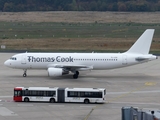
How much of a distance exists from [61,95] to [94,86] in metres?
11.2

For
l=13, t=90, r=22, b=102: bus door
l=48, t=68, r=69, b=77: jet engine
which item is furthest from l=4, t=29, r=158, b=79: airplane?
l=13, t=90, r=22, b=102: bus door

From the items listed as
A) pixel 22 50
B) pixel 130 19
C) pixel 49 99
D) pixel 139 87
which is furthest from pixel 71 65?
pixel 130 19

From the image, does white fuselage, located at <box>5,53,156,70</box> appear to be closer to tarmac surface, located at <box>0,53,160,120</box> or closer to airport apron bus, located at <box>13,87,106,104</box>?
tarmac surface, located at <box>0,53,160,120</box>

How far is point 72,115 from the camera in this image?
43000mm

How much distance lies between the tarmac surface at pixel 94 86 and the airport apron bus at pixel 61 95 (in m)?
0.74

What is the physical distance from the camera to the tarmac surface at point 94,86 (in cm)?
4328

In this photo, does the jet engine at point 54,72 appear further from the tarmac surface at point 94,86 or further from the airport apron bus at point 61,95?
the airport apron bus at point 61,95

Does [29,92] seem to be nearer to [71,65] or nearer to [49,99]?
[49,99]

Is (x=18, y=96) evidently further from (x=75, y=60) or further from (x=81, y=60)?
(x=81, y=60)

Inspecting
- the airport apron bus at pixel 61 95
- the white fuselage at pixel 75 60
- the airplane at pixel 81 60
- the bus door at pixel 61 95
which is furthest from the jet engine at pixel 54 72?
the bus door at pixel 61 95

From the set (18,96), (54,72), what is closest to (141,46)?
(54,72)

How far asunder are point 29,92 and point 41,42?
61.3 metres

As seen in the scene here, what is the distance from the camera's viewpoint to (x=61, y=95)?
48.8 metres

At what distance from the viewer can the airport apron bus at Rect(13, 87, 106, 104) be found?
159ft
